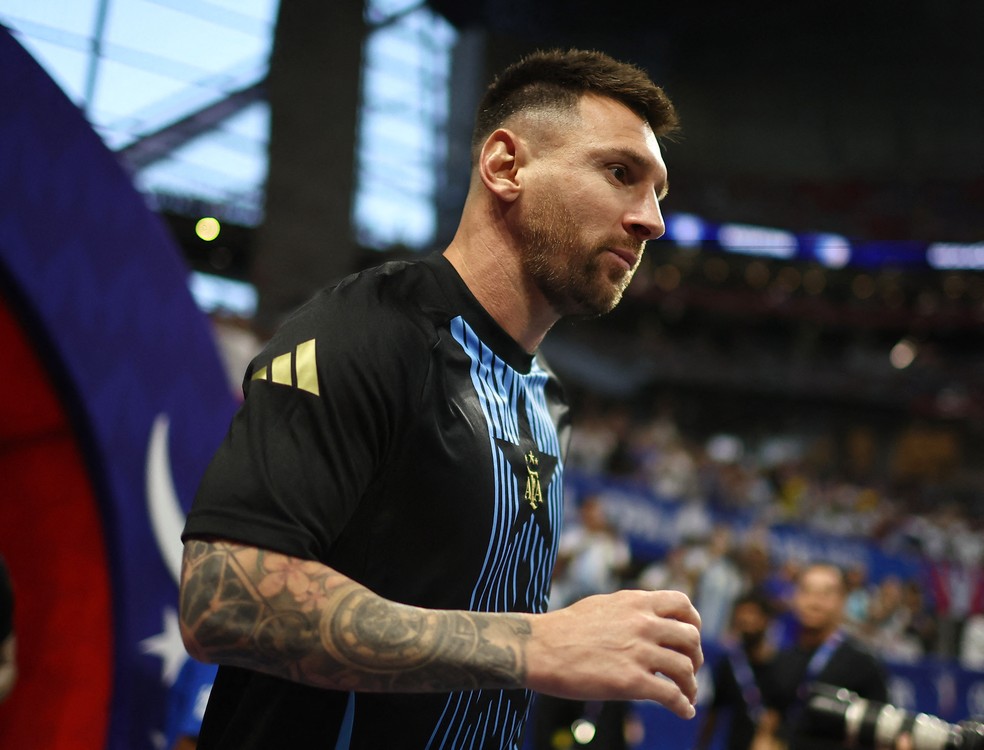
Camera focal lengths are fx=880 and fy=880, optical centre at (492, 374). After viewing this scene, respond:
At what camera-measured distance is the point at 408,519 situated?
55.2 inches

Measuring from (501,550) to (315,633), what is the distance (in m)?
0.43

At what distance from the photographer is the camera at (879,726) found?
2.26m

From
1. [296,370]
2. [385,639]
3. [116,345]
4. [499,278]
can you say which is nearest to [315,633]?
[385,639]

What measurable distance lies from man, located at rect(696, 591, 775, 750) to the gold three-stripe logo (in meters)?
4.77

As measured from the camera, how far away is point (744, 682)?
5.57m

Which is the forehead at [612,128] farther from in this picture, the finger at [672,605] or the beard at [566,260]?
the finger at [672,605]

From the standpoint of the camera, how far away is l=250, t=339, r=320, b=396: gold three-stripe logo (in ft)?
4.23

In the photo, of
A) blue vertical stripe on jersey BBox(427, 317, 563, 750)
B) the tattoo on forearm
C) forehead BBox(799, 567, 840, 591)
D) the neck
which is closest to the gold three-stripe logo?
the tattoo on forearm

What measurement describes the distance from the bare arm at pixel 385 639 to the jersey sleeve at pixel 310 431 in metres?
0.04

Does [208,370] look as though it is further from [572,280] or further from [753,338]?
[753,338]

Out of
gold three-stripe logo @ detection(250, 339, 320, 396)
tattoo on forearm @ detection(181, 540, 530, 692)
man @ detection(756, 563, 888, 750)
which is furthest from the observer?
man @ detection(756, 563, 888, 750)

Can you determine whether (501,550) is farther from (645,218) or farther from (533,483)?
(645,218)

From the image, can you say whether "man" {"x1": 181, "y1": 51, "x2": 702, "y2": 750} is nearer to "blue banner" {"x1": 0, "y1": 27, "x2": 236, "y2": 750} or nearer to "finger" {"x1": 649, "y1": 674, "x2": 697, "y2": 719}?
"finger" {"x1": 649, "y1": 674, "x2": 697, "y2": 719}

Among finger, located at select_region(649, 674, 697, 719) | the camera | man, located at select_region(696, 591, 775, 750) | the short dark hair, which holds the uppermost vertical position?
the short dark hair
